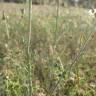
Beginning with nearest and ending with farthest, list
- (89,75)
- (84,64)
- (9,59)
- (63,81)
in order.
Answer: (63,81), (9,59), (89,75), (84,64)

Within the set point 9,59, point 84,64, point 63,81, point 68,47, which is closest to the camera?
point 63,81

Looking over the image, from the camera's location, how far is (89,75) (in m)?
4.21

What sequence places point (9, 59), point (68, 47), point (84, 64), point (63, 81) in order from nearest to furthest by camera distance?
1. point (63, 81)
2. point (9, 59)
3. point (84, 64)
4. point (68, 47)

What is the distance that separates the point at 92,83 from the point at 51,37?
2149 millimetres

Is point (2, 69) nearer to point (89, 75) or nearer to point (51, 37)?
point (89, 75)

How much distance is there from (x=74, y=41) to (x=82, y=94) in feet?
7.94

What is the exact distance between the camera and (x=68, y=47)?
5.66 metres

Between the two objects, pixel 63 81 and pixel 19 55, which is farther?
pixel 19 55

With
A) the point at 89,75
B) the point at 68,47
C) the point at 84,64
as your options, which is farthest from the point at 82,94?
the point at 68,47

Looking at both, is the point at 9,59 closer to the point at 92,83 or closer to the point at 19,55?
the point at 19,55

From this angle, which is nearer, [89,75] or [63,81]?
[63,81]

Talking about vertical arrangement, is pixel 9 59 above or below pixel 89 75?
above

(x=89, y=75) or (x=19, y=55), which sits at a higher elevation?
(x=19, y=55)

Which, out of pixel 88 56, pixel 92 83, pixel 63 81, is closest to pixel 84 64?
pixel 88 56
